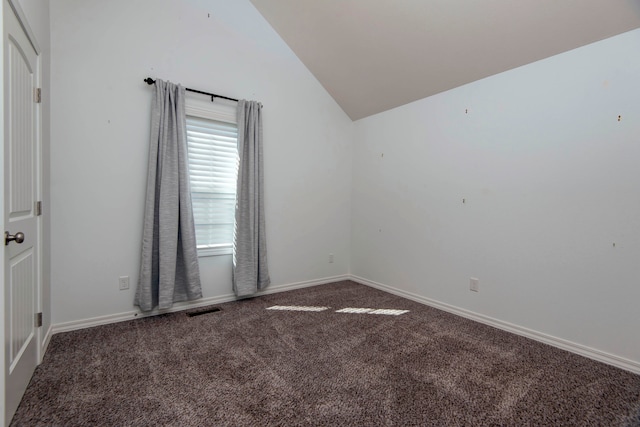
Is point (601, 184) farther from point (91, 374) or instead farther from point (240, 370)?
point (91, 374)

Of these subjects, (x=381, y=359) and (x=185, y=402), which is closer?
(x=185, y=402)

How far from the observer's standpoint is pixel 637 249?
2.06 metres

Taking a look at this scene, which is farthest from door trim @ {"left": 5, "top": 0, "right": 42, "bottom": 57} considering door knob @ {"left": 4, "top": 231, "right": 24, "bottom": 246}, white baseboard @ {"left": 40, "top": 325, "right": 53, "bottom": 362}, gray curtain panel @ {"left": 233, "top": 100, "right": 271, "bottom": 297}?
white baseboard @ {"left": 40, "top": 325, "right": 53, "bottom": 362}

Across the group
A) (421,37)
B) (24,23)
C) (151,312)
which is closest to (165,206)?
(151,312)

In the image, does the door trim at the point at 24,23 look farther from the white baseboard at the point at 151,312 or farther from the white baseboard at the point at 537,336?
the white baseboard at the point at 537,336

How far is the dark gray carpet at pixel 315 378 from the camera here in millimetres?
1576

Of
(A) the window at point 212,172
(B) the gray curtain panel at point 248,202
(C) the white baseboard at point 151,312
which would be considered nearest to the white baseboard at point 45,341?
(C) the white baseboard at point 151,312

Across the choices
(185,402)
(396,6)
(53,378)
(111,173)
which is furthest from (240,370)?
(396,6)

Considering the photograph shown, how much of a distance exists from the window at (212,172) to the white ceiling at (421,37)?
1.27 meters

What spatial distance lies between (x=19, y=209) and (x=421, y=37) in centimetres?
314

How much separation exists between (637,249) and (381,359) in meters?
1.83

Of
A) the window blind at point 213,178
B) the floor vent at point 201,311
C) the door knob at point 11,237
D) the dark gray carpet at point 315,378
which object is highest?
the window blind at point 213,178

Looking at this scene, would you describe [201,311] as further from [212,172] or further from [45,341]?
[212,172]

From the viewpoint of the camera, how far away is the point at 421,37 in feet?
9.17
